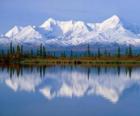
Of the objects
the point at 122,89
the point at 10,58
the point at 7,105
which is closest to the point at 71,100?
the point at 7,105

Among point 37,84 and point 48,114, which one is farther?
point 37,84

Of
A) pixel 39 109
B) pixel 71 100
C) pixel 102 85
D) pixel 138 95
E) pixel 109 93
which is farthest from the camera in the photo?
pixel 102 85

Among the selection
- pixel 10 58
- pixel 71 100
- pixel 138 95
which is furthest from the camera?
pixel 10 58

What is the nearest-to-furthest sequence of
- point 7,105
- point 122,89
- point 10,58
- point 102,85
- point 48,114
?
point 48,114
point 7,105
point 122,89
point 102,85
point 10,58

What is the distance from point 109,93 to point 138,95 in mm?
3523

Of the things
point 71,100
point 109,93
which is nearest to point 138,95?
point 109,93

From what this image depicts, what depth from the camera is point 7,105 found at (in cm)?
3400

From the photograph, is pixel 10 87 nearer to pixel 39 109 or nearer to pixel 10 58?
pixel 39 109

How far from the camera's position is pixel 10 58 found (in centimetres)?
13962

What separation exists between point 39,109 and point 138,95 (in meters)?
11.6

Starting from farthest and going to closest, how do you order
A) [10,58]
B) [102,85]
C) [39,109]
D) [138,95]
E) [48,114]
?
[10,58] → [102,85] → [138,95] → [39,109] → [48,114]

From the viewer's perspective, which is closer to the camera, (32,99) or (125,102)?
(125,102)

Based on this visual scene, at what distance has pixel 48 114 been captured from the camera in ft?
96.9

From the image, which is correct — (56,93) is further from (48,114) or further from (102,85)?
(48,114)
